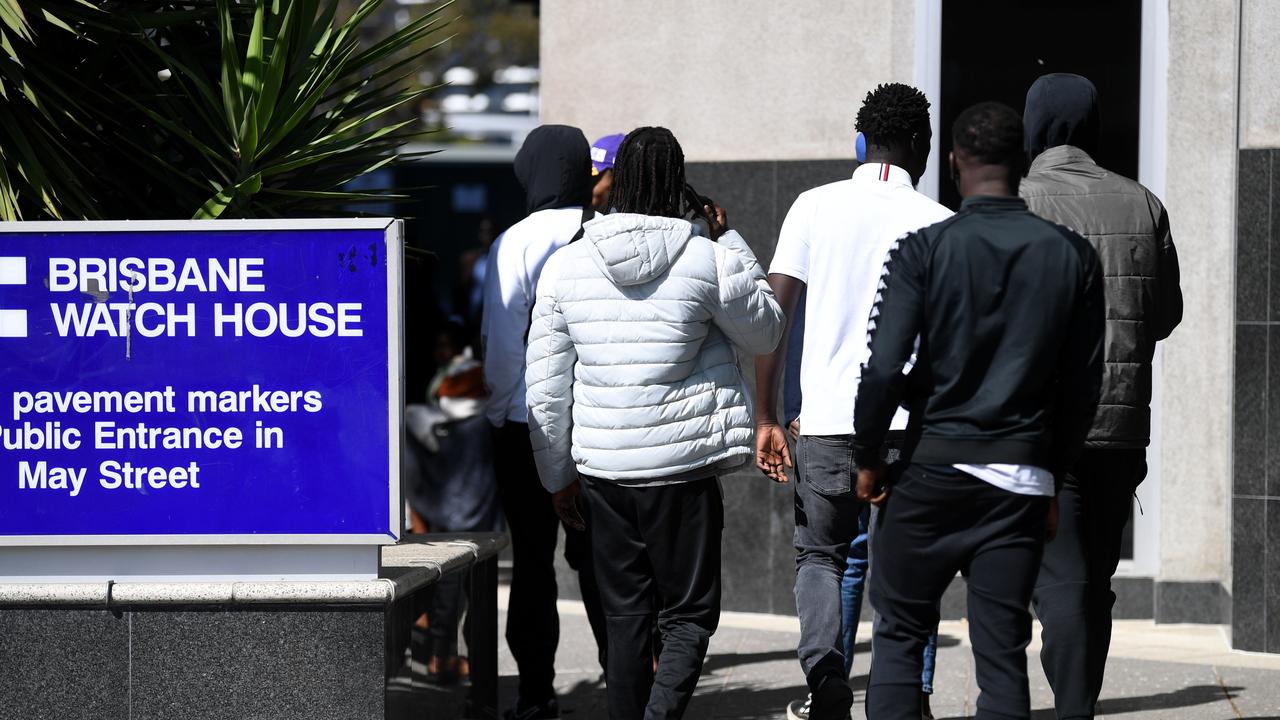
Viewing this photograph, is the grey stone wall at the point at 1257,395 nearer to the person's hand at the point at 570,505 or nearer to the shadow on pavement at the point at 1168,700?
the shadow on pavement at the point at 1168,700

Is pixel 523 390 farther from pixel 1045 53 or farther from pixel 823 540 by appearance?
pixel 1045 53

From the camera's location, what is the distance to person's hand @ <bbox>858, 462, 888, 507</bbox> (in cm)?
391

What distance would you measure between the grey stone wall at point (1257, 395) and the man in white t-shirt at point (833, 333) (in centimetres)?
208

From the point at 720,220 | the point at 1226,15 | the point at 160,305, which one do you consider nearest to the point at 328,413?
the point at 160,305

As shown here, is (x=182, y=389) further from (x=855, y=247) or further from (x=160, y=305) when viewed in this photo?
(x=855, y=247)

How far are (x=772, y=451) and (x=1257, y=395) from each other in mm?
2488

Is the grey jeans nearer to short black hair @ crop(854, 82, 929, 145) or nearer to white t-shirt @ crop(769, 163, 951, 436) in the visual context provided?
white t-shirt @ crop(769, 163, 951, 436)

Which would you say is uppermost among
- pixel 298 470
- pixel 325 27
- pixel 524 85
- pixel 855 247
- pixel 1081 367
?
pixel 524 85

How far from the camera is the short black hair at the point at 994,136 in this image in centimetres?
380

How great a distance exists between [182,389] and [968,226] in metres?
2.22

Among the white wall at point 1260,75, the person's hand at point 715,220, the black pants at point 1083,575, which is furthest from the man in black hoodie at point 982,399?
the white wall at point 1260,75

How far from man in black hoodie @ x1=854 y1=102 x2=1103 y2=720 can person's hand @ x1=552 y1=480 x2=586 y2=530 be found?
1.13 metres

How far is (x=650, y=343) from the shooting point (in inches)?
171

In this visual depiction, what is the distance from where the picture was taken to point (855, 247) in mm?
4641
